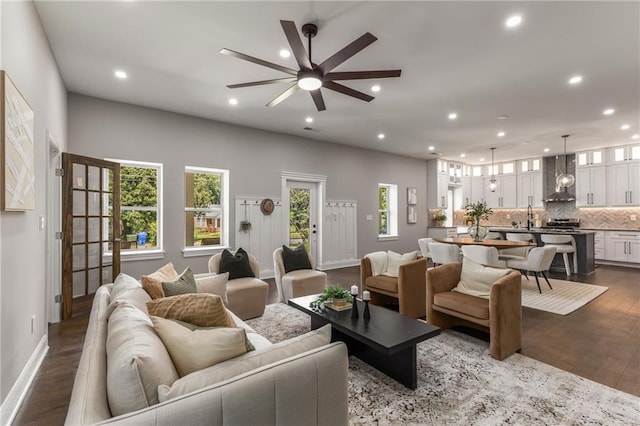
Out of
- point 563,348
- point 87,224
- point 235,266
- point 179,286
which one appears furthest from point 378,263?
point 87,224

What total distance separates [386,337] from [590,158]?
9.44 m

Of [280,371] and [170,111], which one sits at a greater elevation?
[170,111]

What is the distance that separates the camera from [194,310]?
5.56 ft

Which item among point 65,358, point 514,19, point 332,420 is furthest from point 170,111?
point 332,420

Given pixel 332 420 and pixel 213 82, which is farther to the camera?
pixel 213 82

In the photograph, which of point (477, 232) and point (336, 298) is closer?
point (336, 298)

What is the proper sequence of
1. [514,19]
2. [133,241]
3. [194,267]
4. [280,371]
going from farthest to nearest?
[194,267], [133,241], [514,19], [280,371]

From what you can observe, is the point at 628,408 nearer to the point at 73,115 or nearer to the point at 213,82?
the point at 213,82

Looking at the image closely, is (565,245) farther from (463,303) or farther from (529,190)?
(463,303)

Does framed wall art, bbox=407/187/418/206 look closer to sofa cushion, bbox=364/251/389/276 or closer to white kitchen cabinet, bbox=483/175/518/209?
white kitchen cabinet, bbox=483/175/518/209

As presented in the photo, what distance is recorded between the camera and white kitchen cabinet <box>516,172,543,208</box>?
9.12 metres

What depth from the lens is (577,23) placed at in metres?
2.83

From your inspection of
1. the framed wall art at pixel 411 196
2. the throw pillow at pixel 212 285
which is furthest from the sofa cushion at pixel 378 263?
the framed wall art at pixel 411 196

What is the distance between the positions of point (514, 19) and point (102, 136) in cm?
548
